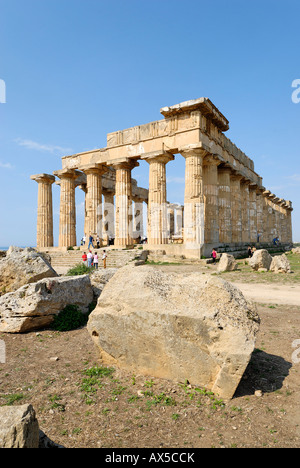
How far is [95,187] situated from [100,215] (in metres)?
2.58

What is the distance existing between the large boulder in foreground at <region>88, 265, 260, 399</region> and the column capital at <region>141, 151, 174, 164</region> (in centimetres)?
1636

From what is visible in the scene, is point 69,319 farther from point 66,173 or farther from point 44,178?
point 44,178

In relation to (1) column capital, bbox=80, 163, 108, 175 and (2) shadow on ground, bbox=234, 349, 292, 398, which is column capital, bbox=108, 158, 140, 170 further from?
(2) shadow on ground, bbox=234, 349, 292, 398

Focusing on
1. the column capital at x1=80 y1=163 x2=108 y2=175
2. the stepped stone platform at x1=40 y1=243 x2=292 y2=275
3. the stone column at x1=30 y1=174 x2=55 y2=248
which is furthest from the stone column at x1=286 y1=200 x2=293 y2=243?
the stone column at x1=30 y1=174 x2=55 y2=248

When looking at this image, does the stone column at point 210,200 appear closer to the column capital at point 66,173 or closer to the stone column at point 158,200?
the stone column at point 158,200

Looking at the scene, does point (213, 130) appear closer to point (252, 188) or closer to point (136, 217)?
point (252, 188)

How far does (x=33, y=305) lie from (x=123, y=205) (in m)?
16.9

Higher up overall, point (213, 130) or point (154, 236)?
point (213, 130)

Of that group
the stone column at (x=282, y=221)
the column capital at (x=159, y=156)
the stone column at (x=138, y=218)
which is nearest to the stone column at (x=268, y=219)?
the stone column at (x=282, y=221)

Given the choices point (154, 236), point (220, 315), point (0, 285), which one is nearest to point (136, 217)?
point (154, 236)

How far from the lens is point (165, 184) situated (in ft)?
66.0

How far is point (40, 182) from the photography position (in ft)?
88.5

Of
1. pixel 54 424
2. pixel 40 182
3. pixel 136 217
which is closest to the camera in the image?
pixel 54 424
